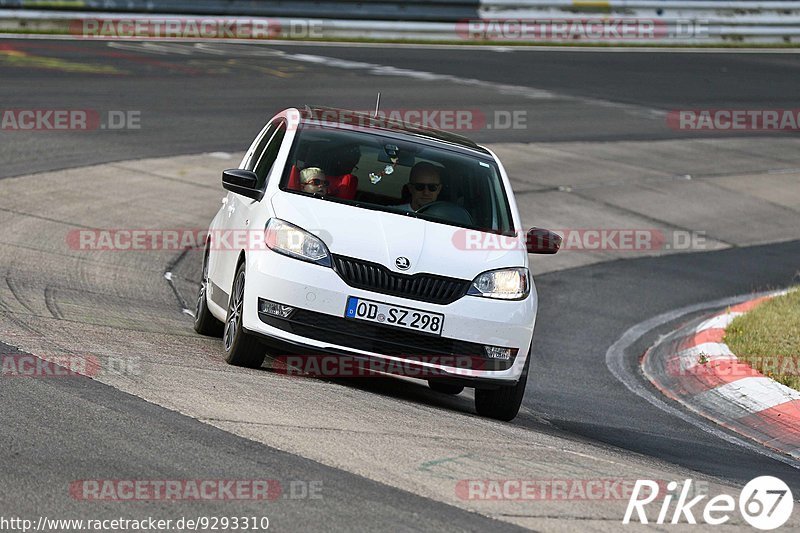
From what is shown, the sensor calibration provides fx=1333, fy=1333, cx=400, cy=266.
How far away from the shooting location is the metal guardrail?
28.1m

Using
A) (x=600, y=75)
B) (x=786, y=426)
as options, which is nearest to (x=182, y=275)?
(x=786, y=426)

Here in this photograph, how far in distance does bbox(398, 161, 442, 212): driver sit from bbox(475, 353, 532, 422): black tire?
1.24 metres

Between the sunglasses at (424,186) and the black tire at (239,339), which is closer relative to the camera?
the black tire at (239,339)

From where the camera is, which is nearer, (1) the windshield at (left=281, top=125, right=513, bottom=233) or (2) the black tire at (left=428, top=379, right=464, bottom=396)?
(1) the windshield at (left=281, top=125, right=513, bottom=233)

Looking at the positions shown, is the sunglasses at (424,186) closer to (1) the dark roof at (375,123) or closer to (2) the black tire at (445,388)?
(1) the dark roof at (375,123)

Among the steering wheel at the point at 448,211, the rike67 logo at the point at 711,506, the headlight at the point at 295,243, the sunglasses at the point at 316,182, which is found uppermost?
the sunglasses at the point at 316,182

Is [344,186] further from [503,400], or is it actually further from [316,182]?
[503,400]

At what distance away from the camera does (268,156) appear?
9.00 m

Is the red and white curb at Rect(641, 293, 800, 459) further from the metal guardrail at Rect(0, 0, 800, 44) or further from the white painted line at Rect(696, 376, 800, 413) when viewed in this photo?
the metal guardrail at Rect(0, 0, 800, 44)

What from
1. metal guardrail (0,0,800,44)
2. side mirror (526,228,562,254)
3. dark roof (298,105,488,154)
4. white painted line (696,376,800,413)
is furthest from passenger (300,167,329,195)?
metal guardrail (0,0,800,44)

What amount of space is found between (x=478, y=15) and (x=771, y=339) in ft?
73.0

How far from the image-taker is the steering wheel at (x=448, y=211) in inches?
332

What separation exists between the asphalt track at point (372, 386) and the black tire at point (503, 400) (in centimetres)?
13

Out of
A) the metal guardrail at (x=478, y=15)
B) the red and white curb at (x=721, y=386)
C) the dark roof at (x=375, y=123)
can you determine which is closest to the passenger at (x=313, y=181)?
the dark roof at (x=375, y=123)
